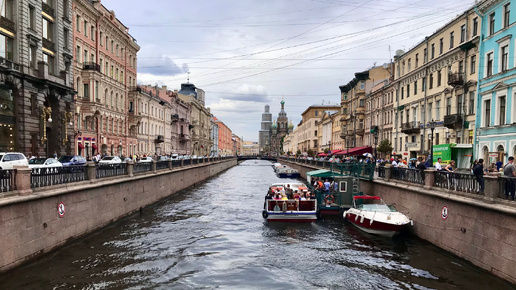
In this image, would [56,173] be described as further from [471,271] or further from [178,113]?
[178,113]

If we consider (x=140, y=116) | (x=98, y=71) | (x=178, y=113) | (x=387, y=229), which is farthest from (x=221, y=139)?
(x=387, y=229)

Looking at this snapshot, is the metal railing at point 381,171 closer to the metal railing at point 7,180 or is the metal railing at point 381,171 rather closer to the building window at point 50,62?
the metal railing at point 7,180

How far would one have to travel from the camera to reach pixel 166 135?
7825 centimetres

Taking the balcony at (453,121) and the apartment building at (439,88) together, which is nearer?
the apartment building at (439,88)

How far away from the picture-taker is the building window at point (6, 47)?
27.5 m

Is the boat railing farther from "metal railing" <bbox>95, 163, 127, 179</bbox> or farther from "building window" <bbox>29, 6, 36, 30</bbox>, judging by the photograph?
Result: "building window" <bbox>29, 6, 36, 30</bbox>

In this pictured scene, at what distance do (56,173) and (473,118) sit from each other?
2928cm

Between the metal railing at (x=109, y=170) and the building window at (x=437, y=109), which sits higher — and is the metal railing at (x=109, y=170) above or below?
below

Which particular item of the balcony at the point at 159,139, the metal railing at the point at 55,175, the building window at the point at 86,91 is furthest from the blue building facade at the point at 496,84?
the balcony at the point at 159,139

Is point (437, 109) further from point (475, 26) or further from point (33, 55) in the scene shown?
point (33, 55)

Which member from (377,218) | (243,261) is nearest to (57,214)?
(243,261)

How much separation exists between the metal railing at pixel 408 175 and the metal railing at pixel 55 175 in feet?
54.4

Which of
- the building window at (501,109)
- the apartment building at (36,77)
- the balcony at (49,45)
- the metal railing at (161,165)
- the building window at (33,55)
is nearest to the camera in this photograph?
the building window at (501,109)

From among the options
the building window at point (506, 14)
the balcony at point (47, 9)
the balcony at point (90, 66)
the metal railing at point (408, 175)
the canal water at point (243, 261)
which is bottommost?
the canal water at point (243, 261)
